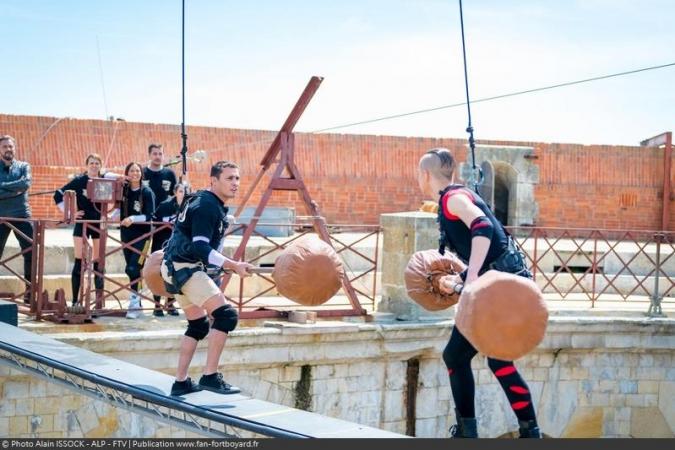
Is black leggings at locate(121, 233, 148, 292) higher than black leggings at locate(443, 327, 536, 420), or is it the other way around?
black leggings at locate(121, 233, 148, 292)

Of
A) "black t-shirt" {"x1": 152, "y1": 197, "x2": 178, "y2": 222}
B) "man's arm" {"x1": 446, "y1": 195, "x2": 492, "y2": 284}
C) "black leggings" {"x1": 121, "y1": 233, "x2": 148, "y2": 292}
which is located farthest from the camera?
"black t-shirt" {"x1": 152, "y1": 197, "x2": 178, "y2": 222}

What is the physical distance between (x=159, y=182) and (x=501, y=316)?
7793 mm

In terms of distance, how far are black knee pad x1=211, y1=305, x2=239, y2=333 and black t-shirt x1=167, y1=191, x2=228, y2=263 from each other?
1.18 feet

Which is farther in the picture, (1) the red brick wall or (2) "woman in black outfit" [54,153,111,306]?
(1) the red brick wall

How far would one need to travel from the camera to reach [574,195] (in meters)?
22.5

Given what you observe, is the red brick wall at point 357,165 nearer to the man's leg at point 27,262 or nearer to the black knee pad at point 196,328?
the man's leg at point 27,262

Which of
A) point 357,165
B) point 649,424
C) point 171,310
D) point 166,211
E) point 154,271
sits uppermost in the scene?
point 357,165

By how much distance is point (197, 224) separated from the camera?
25.2 feet

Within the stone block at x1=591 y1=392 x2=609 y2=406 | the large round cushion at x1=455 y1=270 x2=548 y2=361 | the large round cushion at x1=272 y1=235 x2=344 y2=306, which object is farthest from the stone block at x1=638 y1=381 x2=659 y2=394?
the large round cushion at x1=455 y1=270 x2=548 y2=361

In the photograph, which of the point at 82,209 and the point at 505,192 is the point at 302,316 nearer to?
the point at 82,209

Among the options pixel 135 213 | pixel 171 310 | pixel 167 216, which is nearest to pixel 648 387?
pixel 171 310

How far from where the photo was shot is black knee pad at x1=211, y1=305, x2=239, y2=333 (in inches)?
306

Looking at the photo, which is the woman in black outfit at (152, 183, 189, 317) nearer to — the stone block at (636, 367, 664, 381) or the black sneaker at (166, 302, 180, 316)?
the black sneaker at (166, 302, 180, 316)

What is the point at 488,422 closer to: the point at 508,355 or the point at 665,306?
the point at 665,306
